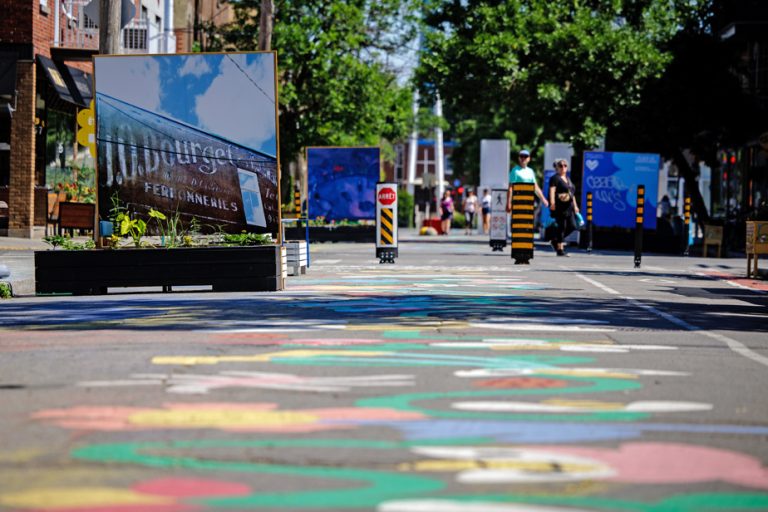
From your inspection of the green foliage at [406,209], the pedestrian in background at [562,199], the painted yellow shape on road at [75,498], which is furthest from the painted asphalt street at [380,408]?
the green foliage at [406,209]

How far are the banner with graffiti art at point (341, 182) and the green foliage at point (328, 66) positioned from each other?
6.95 m

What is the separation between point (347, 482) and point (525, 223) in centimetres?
1929

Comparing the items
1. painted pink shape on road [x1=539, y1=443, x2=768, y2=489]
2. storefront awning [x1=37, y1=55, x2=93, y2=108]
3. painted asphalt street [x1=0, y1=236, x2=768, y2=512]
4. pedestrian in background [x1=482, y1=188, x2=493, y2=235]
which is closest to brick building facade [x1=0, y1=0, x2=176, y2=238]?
storefront awning [x1=37, y1=55, x2=93, y2=108]

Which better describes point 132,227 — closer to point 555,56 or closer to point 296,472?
point 296,472

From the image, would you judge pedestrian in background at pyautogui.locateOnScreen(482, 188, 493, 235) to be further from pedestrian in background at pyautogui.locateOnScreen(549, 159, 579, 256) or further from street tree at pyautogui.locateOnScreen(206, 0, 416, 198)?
pedestrian in background at pyautogui.locateOnScreen(549, 159, 579, 256)

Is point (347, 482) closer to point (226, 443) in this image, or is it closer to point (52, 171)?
point (226, 443)

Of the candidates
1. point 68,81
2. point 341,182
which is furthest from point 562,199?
point 341,182

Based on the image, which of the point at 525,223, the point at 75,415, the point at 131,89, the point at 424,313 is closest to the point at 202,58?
the point at 131,89

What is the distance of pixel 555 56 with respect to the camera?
4338cm

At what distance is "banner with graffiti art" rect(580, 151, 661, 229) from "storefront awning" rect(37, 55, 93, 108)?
13134 millimetres

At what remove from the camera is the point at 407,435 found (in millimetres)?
6758

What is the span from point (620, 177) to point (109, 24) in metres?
19.3

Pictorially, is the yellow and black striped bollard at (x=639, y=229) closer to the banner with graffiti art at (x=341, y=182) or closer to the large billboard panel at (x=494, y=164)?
the banner with graffiti art at (x=341, y=182)

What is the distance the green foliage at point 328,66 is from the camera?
4941 centimetres
